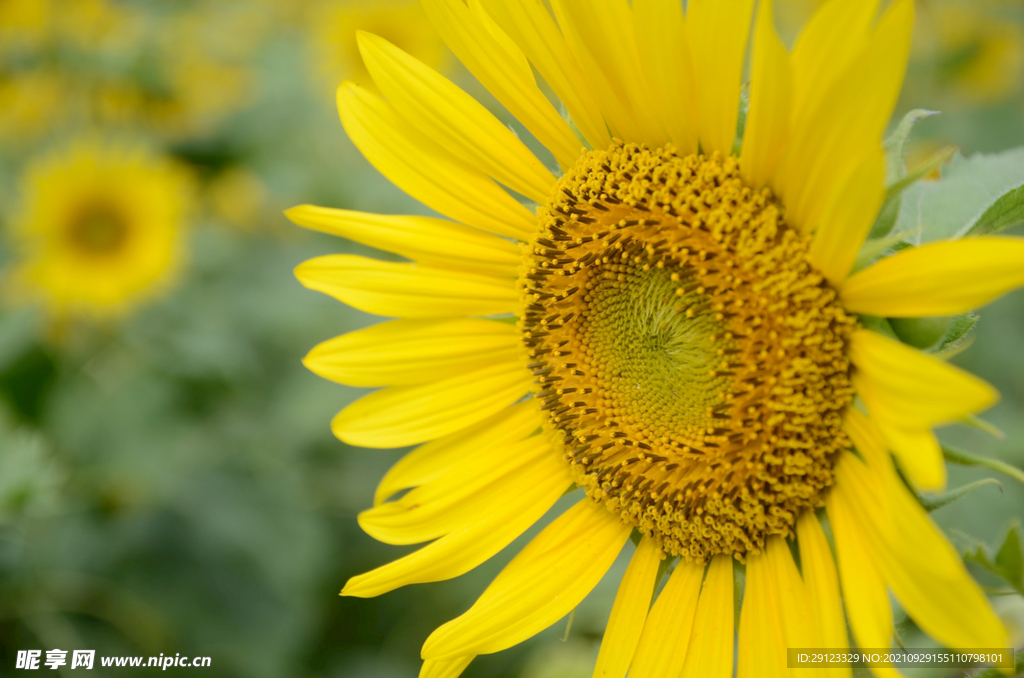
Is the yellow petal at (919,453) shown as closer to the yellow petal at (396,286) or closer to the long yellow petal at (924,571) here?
the long yellow petal at (924,571)

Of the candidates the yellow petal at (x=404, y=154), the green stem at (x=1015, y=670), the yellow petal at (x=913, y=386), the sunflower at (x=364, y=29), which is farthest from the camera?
the sunflower at (x=364, y=29)

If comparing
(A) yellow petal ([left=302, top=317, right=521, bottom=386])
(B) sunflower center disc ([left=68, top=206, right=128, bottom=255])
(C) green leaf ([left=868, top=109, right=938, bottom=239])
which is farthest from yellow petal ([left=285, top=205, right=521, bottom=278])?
(B) sunflower center disc ([left=68, top=206, right=128, bottom=255])

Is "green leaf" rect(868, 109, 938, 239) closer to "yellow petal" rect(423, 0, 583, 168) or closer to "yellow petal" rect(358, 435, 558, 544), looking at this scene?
"yellow petal" rect(423, 0, 583, 168)

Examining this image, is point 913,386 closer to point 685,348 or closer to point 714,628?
point 685,348

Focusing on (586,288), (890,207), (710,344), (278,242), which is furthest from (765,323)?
(278,242)

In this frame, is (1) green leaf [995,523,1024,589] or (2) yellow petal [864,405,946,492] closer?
(2) yellow petal [864,405,946,492]

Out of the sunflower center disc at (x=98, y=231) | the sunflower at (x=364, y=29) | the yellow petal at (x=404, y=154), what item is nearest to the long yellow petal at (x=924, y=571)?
the yellow petal at (x=404, y=154)
